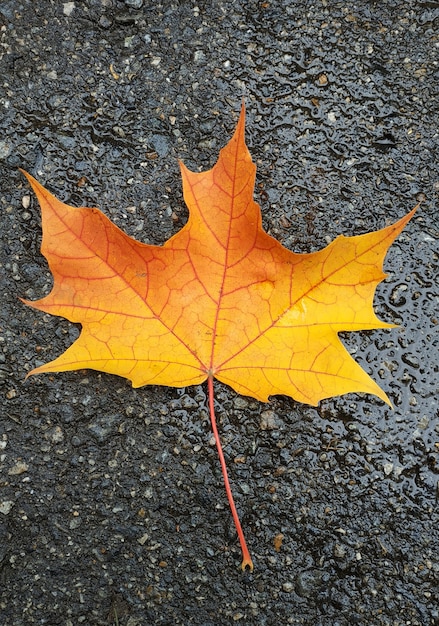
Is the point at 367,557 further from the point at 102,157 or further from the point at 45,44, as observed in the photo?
the point at 45,44

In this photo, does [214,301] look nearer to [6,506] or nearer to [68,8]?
[6,506]

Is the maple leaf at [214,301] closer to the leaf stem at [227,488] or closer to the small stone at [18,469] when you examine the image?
the leaf stem at [227,488]

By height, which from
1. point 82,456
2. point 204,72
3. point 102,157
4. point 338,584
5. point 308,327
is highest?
point 204,72

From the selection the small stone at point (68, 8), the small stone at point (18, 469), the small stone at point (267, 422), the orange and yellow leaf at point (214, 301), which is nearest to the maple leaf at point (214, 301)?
the orange and yellow leaf at point (214, 301)

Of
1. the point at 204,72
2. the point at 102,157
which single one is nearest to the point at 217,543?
the point at 102,157

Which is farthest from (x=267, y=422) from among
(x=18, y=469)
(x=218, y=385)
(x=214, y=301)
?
(x=18, y=469)
